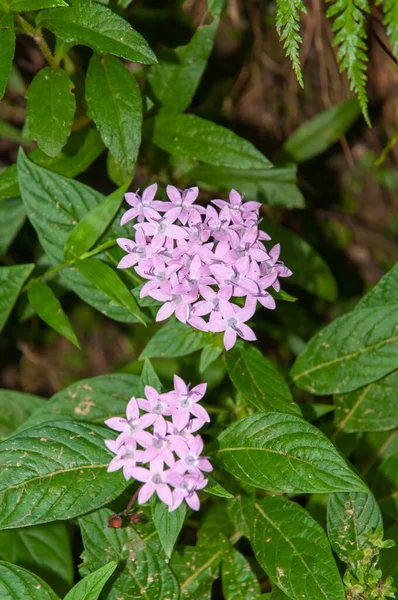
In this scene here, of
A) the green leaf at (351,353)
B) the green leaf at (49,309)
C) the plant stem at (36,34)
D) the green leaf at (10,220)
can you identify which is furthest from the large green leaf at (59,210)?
the green leaf at (351,353)

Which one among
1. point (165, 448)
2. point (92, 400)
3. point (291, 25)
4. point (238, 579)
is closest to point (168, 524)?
point (165, 448)

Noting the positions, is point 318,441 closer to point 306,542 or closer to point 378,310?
point 306,542

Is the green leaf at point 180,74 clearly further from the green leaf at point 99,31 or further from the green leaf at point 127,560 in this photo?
the green leaf at point 127,560

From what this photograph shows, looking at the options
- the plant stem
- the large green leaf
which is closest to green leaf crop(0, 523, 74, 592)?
the large green leaf

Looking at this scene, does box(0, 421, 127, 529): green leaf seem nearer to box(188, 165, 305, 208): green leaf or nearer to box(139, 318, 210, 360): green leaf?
box(139, 318, 210, 360): green leaf

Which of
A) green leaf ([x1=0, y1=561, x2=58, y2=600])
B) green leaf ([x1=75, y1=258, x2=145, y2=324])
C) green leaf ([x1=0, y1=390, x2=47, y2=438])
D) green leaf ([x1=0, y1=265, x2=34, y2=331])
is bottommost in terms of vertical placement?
green leaf ([x1=0, y1=390, x2=47, y2=438])

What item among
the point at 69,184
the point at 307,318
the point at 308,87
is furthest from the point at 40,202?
the point at 308,87
